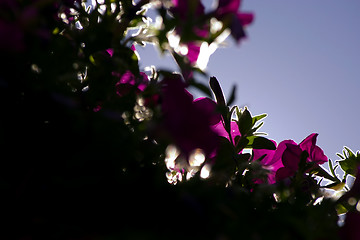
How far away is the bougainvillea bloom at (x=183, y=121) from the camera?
14.3 inches

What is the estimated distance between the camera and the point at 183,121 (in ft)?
1.23

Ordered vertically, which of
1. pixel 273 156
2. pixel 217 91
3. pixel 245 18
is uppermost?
pixel 245 18

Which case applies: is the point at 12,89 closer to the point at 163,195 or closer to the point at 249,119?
the point at 163,195

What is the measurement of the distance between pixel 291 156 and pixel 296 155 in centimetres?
1

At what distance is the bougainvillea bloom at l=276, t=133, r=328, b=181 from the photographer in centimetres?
74

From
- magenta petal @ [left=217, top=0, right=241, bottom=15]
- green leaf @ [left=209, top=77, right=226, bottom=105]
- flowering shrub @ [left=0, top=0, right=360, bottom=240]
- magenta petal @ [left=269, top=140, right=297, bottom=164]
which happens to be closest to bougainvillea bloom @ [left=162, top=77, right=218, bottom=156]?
flowering shrub @ [left=0, top=0, right=360, bottom=240]

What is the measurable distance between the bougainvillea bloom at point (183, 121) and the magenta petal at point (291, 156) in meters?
0.39

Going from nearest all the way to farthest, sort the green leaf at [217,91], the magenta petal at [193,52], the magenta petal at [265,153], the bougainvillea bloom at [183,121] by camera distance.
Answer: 1. the bougainvillea bloom at [183,121]
2. the magenta petal at [193,52]
3. the green leaf at [217,91]
4. the magenta petal at [265,153]

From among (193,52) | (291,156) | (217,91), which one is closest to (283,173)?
(291,156)

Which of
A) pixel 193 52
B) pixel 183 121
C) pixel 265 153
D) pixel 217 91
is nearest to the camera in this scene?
pixel 183 121

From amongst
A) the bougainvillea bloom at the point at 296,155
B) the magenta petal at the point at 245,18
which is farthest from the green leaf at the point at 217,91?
the magenta petal at the point at 245,18

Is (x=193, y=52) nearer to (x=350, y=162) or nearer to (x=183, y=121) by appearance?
(x=183, y=121)

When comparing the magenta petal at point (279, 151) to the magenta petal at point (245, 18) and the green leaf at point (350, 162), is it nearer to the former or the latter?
the green leaf at point (350, 162)

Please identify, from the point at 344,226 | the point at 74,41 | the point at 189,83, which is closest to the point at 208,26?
the point at 189,83
